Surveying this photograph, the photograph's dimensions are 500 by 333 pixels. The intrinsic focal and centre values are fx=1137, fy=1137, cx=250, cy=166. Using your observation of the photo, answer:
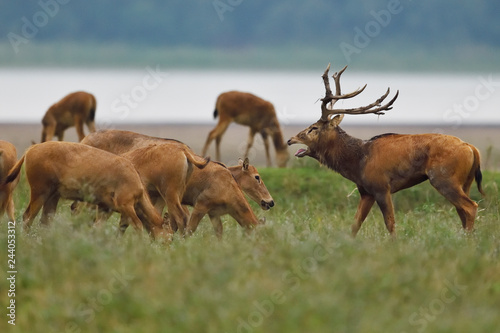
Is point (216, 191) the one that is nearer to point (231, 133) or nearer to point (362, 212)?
point (362, 212)

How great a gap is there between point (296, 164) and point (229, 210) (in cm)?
676

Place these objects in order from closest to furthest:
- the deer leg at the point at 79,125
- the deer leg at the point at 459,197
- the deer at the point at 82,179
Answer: the deer at the point at 82,179
the deer leg at the point at 459,197
the deer leg at the point at 79,125

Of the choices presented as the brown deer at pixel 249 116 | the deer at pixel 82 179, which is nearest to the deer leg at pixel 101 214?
the deer at pixel 82 179

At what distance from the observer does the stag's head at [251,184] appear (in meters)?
15.5

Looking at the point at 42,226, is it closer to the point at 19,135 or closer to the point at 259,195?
the point at 259,195

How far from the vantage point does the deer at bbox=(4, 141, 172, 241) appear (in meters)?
13.2

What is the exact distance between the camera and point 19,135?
3716 centimetres

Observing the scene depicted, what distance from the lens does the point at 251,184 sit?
51.0 ft

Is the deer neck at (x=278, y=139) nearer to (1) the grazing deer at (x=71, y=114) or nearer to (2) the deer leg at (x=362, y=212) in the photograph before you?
(1) the grazing deer at (x=71, y=114)

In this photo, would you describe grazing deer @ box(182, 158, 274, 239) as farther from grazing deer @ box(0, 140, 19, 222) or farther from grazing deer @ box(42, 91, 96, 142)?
grazing deer @ box(42, 91, 96, 142)

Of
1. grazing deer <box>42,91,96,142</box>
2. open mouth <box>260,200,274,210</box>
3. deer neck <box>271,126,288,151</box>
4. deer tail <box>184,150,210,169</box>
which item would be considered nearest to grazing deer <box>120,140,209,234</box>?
deer tail <box>184,150,210,169</box>

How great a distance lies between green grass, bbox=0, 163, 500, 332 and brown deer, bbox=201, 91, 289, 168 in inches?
481

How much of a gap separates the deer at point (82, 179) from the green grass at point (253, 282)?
1.97ft

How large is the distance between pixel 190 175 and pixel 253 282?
15.8ft
